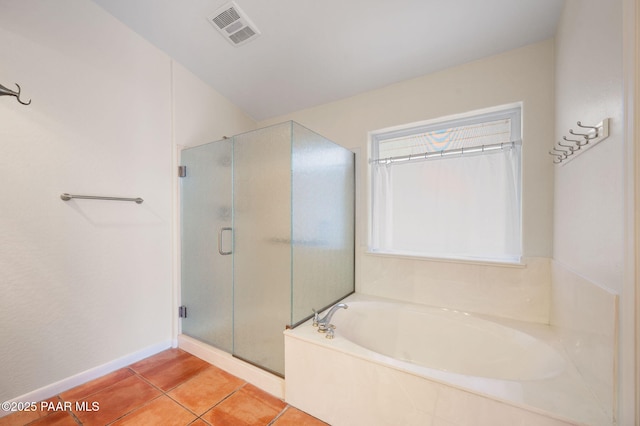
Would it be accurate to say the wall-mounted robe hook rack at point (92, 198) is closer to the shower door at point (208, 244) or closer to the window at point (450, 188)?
the shower door at point (208, 244)

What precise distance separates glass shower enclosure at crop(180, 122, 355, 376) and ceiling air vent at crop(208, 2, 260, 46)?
0.74 metres

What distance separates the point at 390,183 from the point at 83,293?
7.85ft

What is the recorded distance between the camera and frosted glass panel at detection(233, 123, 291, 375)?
154cm

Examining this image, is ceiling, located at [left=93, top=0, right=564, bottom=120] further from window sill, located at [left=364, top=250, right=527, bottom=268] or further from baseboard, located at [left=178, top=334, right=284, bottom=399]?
baseboard, located at [left=178, top=334, right=284, bottom=399]

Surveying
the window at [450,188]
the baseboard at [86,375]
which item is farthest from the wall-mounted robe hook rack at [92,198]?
the window at [450,188]

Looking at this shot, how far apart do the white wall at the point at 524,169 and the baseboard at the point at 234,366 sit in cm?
104

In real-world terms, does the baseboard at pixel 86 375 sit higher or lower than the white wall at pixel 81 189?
lower

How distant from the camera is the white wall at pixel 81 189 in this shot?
4.50 feet

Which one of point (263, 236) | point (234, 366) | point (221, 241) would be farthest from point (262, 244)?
point (234, 366)

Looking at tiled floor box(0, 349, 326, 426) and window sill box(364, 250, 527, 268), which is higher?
window sill box(364, 250, 527, 268)

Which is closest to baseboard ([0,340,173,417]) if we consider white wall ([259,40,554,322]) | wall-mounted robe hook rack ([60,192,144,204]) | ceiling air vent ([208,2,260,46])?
wall-mounted robe hook rack ([60,192,144,204])

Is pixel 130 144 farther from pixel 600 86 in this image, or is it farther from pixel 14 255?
pixel 600 86

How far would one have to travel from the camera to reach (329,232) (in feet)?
6.25

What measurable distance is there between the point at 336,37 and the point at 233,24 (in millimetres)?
722
